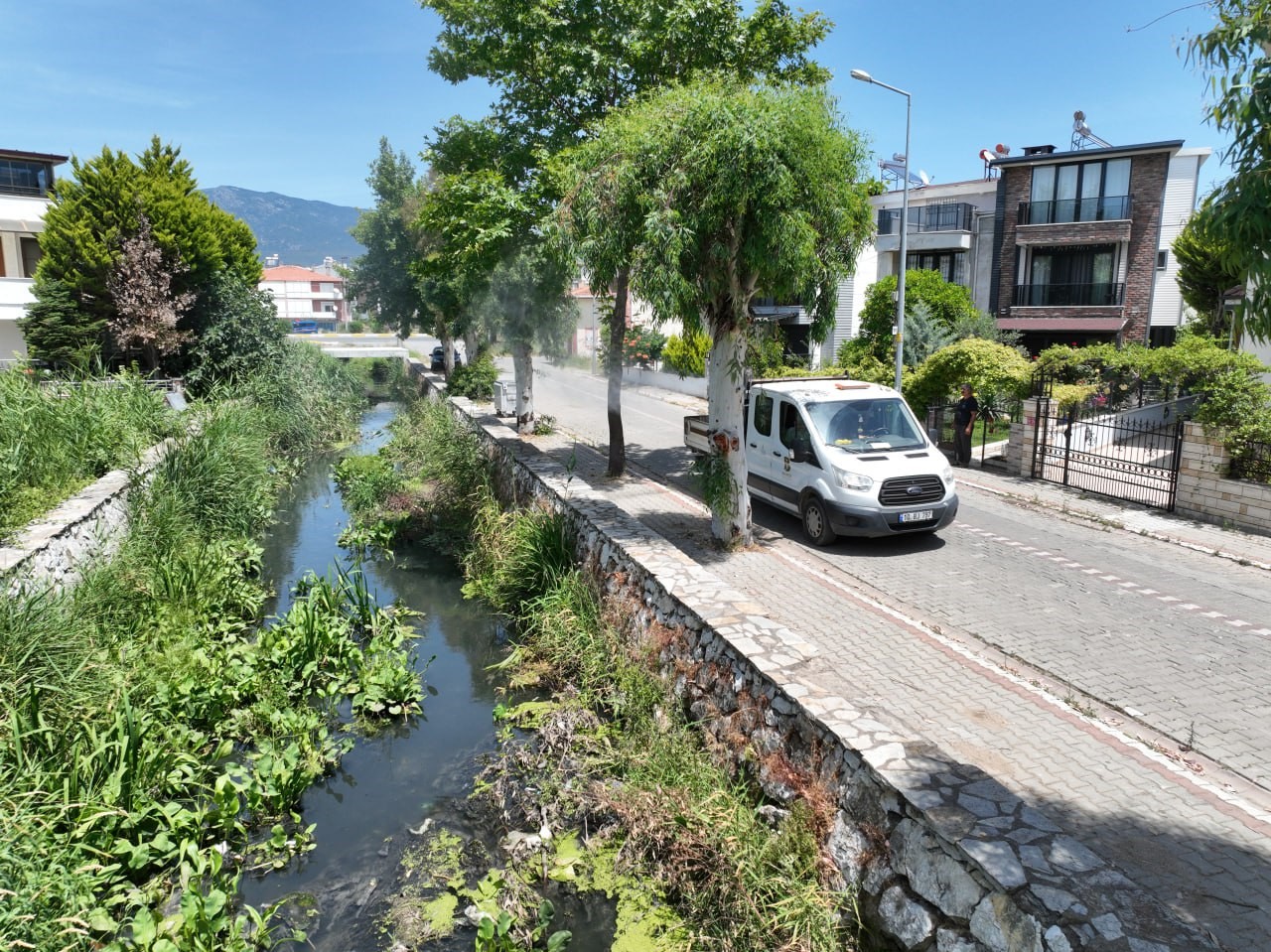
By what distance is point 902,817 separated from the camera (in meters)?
4.30

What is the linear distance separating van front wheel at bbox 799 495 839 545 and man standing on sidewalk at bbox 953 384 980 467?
21.7 feet

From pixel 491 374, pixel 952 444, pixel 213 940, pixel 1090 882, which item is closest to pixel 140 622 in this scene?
pixel 213 940

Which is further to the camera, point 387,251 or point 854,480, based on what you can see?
point 387,251

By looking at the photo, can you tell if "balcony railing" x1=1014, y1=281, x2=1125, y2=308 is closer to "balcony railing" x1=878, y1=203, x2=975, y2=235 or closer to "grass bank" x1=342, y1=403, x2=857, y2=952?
"balcony railing" x1=878, y1=203, x2=975, y2=235

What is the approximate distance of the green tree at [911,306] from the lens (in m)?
27.2

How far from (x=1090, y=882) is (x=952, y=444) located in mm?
14910

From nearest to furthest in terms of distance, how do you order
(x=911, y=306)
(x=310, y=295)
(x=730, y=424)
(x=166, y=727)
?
(x=166, y=727) → (x=730, y=424) → (x=911, y=306) → (x=310, y=295)

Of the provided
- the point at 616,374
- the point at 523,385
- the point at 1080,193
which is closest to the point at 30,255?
the point at 523,385

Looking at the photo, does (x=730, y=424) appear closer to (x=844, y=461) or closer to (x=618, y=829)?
(x=844, y=461)

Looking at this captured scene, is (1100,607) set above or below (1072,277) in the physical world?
below

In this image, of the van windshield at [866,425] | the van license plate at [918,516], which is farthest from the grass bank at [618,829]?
the van license plate at [918,516]

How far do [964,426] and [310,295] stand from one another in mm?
126786

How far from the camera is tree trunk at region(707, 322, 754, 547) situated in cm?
1005

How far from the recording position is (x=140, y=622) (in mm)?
8992
